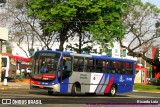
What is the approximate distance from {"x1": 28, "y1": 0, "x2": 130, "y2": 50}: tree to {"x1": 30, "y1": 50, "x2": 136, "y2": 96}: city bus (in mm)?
19502

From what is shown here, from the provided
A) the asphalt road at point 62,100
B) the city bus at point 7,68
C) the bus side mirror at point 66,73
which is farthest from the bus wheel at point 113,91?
the city bus at point 7,68

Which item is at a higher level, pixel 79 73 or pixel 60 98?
pixel 79 73

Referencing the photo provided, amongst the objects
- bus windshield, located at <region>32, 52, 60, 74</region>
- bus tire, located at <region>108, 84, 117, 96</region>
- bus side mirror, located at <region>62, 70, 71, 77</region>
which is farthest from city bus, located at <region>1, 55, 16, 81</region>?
bus side mirror, located at <region>62, 70, 71, 77</region>

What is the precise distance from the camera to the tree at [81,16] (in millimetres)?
51812

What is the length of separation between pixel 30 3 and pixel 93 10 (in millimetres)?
8926

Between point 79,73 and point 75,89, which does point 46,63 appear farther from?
point 75,89

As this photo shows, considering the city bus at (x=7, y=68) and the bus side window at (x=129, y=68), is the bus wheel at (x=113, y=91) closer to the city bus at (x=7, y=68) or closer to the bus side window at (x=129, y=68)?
the bus side window at (x=129, y=68)

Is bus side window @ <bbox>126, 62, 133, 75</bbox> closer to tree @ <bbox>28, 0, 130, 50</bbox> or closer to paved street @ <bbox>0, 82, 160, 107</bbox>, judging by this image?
paved street @ <bbox>0, 82, 160, 107</bbox>

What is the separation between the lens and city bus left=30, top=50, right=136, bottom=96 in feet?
88.4

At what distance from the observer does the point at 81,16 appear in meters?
53.5

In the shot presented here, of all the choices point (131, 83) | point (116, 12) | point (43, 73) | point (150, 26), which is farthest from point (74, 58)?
point (150, 26)

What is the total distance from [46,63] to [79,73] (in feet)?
8.58

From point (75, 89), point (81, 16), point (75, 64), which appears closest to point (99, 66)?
point (75, 64)

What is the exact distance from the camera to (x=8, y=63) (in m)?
50.2
